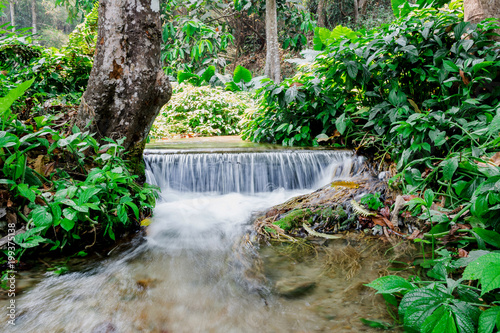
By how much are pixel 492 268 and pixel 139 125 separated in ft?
8.05

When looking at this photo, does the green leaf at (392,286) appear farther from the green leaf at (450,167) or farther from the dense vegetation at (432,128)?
the green leaf at (450,167)

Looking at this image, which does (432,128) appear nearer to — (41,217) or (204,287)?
(204,287)

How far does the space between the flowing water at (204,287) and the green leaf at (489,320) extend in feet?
1.23

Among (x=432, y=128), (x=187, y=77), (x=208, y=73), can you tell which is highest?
(x=208, y=73)

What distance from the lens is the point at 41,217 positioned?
1.62 m

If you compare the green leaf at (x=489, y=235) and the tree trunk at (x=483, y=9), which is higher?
the tree trunk at (x=483, y=9)

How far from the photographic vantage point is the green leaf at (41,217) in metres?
1.61

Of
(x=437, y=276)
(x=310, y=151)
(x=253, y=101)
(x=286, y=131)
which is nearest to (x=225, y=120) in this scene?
(x=253, y=101)

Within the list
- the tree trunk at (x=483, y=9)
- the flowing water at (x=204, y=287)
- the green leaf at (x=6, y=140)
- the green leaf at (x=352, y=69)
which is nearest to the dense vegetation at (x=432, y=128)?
the green leaf at (x=352, y=69)

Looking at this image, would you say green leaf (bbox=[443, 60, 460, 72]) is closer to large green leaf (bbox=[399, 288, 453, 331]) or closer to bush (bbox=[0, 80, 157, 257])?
large green leaf (bbox=[399, 288, 453, 331])

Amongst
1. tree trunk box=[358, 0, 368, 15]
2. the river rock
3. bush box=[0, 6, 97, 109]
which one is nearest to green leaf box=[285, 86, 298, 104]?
bush box=[0, 6, 97, 109]

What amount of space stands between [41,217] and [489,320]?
2164 mm

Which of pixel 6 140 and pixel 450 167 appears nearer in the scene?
pixel 6 140

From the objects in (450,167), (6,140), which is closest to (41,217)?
(6,140)
